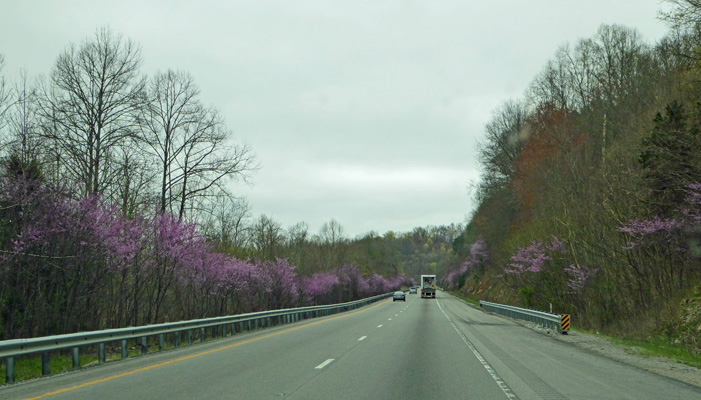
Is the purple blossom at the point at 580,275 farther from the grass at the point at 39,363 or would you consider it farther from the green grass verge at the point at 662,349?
the grass at the point at 39,363

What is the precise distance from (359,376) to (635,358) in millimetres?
8475

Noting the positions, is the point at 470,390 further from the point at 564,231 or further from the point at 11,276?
the point at 564,231

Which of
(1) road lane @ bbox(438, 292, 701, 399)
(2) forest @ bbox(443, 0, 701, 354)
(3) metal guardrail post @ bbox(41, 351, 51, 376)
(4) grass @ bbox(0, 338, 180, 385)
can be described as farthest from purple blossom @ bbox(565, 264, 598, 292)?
(3) metal guardrail post @ bbox(41, 351, 51, 376)

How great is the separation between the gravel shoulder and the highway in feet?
1.62

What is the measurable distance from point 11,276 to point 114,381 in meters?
10.7

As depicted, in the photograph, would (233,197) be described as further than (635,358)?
Yes

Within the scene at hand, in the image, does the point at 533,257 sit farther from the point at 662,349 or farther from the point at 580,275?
the point at 662,349

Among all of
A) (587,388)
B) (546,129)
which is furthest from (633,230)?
(546,129)

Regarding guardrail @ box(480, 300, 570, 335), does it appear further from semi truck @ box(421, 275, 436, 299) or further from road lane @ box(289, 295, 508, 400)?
semi truck @ box(421, 275, 436, 299)

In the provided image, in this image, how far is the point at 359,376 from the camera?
1102cm

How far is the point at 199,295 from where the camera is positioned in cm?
4059

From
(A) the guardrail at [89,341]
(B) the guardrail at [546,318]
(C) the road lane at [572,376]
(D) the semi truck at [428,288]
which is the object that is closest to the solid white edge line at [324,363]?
(C) the road lane at [572,376]

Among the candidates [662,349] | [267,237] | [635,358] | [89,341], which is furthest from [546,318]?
[267,237]

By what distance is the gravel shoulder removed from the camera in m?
12.1
